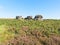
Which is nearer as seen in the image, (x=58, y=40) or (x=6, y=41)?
(x=6, y=41)

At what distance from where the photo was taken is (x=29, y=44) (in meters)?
24.5

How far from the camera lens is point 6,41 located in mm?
24703

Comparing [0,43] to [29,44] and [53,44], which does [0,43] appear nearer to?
[29,44]

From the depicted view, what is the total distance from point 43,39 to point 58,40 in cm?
212

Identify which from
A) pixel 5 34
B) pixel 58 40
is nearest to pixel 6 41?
pixel 5 34

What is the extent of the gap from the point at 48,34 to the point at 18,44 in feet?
22.1

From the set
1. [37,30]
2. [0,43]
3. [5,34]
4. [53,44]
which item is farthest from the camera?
[37,30]

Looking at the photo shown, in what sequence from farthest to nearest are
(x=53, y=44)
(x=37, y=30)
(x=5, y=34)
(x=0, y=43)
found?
1. (x=37, y=30)
2. (x=5, y=34)
3. (x=53, y=44)
4. (x=0, y=43)

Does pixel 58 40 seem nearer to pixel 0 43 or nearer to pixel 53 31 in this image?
pixel 53 31

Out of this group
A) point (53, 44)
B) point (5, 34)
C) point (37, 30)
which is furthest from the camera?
point (37, 30)

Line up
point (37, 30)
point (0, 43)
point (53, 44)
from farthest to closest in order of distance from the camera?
point (37, 30) < point (53, 44) < point (0, 43)

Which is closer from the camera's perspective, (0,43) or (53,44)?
(0,43)

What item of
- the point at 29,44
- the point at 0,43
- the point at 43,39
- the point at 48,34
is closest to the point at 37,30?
the point at 48,34

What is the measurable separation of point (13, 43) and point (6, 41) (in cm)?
106
